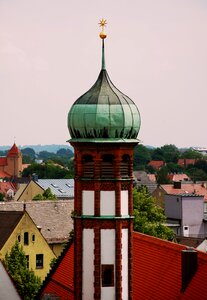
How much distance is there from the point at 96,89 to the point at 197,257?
24.4ft

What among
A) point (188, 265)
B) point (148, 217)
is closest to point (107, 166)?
point (188, 265)

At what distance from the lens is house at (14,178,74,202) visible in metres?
136

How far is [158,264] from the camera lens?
39.2m

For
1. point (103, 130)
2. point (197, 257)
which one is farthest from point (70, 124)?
point (197, 257)

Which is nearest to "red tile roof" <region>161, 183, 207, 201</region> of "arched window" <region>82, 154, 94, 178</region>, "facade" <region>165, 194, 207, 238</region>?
"facade" <region>165, 194, 207, 238</region>

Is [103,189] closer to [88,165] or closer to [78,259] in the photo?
[88,165]

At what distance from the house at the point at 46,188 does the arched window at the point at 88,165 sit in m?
98.6

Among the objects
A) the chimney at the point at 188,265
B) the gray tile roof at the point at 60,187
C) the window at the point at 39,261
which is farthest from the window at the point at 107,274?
the gray tile roof at the point at 60,187

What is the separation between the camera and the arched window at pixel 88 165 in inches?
1307

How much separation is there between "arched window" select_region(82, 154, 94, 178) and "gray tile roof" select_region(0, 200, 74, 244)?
49.7 metres

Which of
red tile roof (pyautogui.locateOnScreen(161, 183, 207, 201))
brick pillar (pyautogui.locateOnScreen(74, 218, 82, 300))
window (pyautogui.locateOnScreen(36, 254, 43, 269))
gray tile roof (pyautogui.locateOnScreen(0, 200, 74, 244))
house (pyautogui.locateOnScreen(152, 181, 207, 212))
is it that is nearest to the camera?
brick pillar (pyautogui.locateOnScreen(74, 218, 82, 300))

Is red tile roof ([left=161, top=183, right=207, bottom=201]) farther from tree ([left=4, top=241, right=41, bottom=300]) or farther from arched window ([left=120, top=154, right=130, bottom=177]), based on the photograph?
arched window ([left=120, top=154, right=130, bottom=177])

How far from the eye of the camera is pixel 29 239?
7412cm

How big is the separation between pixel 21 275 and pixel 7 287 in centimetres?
895
